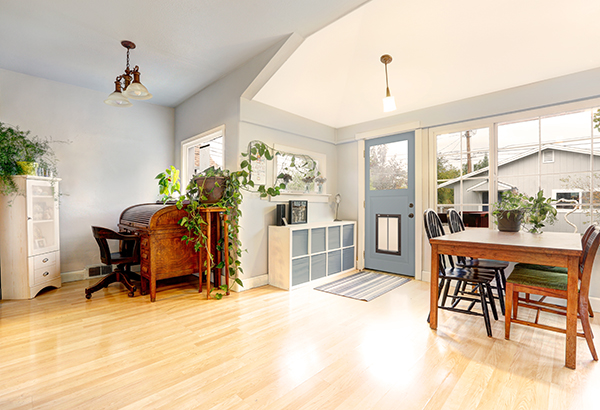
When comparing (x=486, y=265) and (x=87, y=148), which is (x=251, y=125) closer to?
(x=87, y=148)

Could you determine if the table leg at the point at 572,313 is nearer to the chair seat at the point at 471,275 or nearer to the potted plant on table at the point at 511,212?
the chair seat at the point at 471,275

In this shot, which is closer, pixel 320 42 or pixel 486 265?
pixel 486 265

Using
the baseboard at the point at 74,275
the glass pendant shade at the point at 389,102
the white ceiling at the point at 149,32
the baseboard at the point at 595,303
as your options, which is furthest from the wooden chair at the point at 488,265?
the baseboard at the point at 74,275

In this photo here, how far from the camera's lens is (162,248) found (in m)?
3.20

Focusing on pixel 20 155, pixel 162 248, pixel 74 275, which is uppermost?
pixel 20 155

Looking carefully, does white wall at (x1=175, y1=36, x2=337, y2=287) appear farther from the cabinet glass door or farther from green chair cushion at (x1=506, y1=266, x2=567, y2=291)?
green chair cushion at (x1=506, y1=266, x2=567, y2=291)

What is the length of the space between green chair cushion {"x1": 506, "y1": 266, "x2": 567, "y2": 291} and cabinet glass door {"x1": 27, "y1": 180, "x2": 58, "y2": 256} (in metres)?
4.68

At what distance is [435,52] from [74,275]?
5205mm

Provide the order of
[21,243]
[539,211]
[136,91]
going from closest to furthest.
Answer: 1. [539,211]
2. [136,91]
3. [21,243]

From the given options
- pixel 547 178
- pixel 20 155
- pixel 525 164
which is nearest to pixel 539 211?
pixel 547 178

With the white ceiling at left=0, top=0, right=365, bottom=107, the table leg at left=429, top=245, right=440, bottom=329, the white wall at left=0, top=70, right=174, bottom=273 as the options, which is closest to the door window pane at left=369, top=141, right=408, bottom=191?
the table leg at left=429, top=245, right=440, bottom=329

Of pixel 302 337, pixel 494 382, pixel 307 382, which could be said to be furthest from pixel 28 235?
pixel 494 382

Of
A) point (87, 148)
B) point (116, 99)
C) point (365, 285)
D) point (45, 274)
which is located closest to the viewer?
point (116, 99)

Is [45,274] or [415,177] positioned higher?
[415,177]
